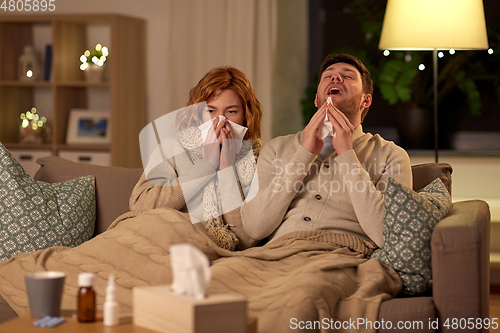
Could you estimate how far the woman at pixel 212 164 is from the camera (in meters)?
1.84

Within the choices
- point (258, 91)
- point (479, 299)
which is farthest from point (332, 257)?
point (258, 91)

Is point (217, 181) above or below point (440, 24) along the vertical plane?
below

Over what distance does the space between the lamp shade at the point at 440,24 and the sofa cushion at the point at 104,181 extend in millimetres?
1379

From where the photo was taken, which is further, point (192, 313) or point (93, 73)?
point (93, 73)

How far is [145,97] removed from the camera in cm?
383

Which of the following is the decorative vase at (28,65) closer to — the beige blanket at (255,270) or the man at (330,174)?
the beige blanket at (255,270)

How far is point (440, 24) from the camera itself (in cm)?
240

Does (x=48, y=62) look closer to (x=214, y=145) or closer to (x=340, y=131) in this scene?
(x=214, y=145)

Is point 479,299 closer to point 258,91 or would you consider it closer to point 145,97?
point 258,91

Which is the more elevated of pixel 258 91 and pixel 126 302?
pixel 258 91

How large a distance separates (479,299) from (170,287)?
81cm

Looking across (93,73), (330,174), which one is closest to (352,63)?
(330,174)

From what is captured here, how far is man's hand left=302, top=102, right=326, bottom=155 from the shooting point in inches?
69.0

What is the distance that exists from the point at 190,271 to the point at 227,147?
971 mm
